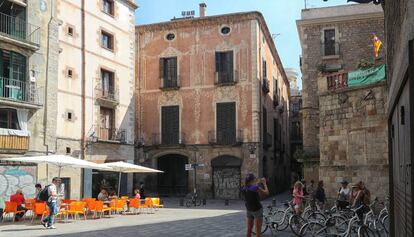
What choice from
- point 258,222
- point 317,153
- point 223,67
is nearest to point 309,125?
point 317,153

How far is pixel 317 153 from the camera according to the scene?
29109 millimetres

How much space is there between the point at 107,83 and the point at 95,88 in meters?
1.63

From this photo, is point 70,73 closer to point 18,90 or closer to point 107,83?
point 107,83

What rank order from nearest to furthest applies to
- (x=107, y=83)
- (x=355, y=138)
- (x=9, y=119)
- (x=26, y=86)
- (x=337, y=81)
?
1. (x=355, y=138)
2. (x=337, y=81)
3. (x=9, y=119)
4. (x=26, y=86)
5. (x=107, y=83)

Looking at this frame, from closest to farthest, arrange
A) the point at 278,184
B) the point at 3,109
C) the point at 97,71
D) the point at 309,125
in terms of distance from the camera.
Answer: the point at 3,109
the point at 97,71
the point at 309,125
the point at 278,184

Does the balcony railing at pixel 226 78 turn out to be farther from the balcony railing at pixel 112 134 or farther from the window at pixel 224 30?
the balcony railing at pixel 112 134

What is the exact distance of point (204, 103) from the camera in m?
33.8

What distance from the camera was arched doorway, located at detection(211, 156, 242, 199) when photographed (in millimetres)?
32344

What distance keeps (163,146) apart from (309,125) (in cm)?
983

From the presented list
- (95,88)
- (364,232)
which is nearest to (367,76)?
(364,232)

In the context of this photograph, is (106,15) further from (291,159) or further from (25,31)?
(291,159)

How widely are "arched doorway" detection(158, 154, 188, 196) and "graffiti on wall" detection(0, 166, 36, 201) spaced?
13139 millimetres

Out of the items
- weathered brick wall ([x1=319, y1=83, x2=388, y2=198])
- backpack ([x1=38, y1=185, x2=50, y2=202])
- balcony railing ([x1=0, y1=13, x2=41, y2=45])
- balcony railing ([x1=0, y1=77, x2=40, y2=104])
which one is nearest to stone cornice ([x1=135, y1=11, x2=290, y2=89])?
weathered brick wall ([x1=319, y1=83, x2=388, y2=198])

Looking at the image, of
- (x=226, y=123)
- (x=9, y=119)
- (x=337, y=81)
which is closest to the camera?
(x=337, y=81)
